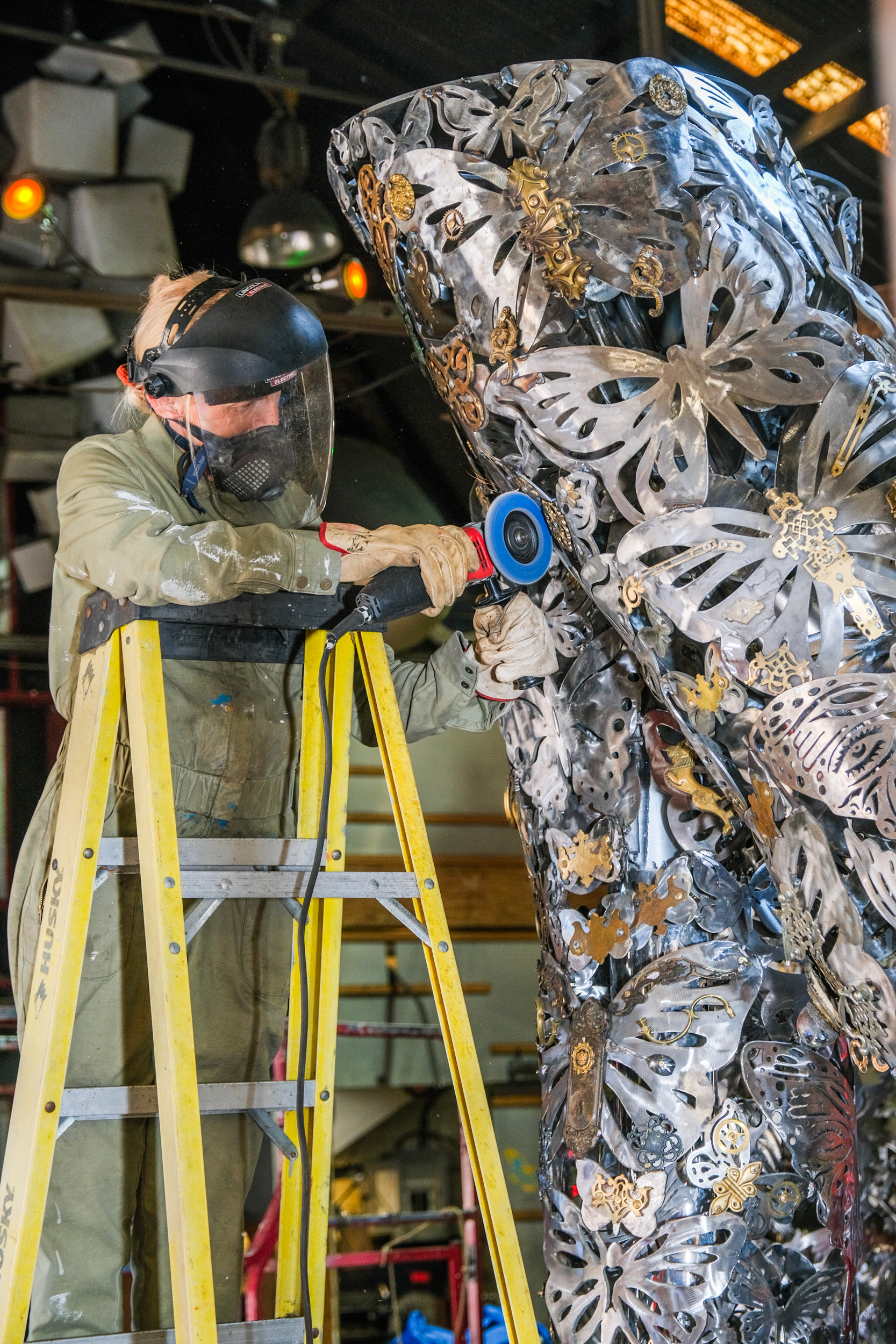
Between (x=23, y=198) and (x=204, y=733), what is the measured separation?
2179mm

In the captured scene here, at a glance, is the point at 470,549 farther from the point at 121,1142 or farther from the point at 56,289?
the point at 56,289

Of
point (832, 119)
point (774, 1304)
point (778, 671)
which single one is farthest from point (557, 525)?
point (832, 119)

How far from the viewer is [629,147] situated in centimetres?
160

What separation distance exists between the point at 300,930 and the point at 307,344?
0.80m

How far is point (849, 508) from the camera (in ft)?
4.98

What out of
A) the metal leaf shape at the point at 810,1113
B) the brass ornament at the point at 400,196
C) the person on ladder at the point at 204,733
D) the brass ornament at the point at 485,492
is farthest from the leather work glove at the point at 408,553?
the metal leaf shape at the point at 810,1113

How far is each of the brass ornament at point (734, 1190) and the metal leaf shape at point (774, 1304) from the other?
0.07 m

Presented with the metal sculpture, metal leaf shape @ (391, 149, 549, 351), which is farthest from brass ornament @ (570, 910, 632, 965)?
metal leaf shape @ (391, 149, 549, 351)

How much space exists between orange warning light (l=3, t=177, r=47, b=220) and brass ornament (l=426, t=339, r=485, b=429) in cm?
197

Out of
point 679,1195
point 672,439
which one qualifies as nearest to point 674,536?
point 672,439

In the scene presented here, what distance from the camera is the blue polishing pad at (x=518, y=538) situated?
5.70 ft

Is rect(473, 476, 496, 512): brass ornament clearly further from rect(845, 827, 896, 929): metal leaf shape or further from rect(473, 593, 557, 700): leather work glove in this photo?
rect(845, 827, 896, 929): metal leaf shape

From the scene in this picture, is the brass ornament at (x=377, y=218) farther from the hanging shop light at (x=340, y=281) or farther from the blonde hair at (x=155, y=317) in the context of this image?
the hanging shop light at (x=340, y=281)

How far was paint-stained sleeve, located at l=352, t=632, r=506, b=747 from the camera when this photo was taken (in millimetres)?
1934
